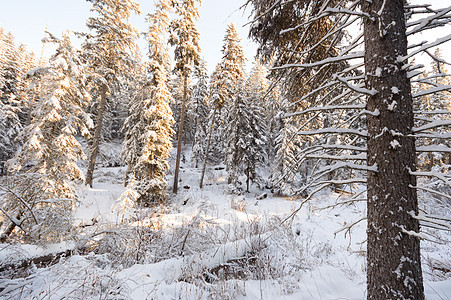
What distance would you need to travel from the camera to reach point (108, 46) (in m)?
13.8

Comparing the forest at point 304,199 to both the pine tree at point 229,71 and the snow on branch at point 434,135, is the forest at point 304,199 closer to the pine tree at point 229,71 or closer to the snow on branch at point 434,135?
the snow on branch at point 434,135

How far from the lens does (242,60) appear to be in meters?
18.9

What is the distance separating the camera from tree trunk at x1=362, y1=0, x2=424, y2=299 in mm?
1646

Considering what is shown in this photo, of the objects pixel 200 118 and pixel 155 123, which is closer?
pixel 155 123

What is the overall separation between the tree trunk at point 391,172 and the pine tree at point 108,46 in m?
15.0

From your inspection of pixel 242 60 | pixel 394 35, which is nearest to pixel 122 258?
pixel 394 35

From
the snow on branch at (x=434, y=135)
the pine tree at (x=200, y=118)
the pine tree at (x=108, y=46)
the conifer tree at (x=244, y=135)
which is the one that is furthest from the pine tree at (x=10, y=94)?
the snow on branch at (x=434, y=135)

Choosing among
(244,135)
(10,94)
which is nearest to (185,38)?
(244,135)

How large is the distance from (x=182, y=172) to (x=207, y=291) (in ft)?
74.9

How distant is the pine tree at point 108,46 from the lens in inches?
524

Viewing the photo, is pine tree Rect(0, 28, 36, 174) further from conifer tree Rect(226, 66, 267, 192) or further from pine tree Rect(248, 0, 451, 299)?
pine tree Rect(248, 0, 451, 299)

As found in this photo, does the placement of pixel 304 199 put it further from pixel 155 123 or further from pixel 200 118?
pixel 200 118

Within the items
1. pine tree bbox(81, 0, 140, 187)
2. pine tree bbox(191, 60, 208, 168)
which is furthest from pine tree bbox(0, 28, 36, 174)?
pine tree bbox(191, 60, 208, 168)

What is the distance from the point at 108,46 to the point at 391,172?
682 inches
